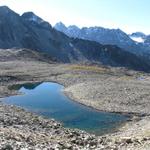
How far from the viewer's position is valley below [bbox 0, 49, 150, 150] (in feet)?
94.3

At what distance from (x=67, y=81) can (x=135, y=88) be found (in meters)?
25.6

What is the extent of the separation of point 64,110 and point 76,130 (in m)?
21.7

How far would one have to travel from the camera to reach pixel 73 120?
187 ft

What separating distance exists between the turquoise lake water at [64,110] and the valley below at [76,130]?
194 centimetres

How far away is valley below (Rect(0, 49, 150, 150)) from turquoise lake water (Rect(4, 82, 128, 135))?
6.37 ft

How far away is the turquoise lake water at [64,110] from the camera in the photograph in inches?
2123

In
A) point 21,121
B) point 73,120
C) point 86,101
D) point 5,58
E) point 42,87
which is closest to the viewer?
point 21,121

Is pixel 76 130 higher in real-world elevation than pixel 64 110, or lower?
higher

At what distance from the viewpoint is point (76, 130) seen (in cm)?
4347

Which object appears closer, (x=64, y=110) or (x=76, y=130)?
(x=76, y=130)

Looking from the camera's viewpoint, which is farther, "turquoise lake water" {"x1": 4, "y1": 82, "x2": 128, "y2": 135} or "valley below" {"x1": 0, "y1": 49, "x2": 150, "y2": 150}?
"turquoise lake water" {"x1": 4, "y1": 82, "x2": 128, "y2": 135}

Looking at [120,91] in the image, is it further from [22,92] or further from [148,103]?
[22,92]

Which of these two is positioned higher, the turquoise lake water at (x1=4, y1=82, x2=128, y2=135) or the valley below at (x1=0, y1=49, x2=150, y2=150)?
the valley below at (x1=0, y1=49, x2=150, y2=150)

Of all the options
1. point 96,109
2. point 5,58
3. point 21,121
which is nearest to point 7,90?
point 96,109
